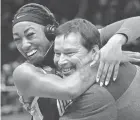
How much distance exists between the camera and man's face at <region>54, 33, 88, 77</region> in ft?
4.13

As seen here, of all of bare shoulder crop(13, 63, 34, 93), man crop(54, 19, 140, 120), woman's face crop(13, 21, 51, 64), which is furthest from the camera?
woman's face crop(13, 21, 51, 64)

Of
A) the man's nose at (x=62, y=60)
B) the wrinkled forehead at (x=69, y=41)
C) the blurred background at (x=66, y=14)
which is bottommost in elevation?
the blurred background at (x=66, y=14)

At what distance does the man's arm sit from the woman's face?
0.09m

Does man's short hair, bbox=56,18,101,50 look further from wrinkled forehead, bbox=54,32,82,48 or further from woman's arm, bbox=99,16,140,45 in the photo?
woman's arm, bbox=99,16,140,45

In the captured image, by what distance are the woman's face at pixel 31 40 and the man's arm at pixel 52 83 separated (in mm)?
93

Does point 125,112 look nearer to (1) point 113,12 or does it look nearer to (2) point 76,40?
(2) point 76,40

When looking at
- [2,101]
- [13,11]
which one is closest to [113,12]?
[13,11]

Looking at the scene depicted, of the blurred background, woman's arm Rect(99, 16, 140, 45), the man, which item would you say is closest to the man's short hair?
the man

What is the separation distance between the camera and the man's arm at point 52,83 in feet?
4.05

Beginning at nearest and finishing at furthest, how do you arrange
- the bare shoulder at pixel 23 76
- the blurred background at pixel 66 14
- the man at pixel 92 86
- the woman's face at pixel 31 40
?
the man at pixel 92 86
the bare shoulder at pixel 23 76
the woman's face at pixel 31 40
the blurred background at pixel 66 14

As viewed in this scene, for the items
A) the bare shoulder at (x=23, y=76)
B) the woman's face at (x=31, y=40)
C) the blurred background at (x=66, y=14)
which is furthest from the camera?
the blurred background at (x=66, y=14)

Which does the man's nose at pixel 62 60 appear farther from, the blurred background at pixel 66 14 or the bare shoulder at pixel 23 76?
the blurred background at pixel 66 14

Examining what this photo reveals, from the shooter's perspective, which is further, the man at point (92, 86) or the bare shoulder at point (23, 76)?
the bare shoulder at point (23, 76)

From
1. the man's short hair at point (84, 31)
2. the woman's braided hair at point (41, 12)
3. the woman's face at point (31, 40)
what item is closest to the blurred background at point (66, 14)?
the woman's braided hair at point (41, 12)
